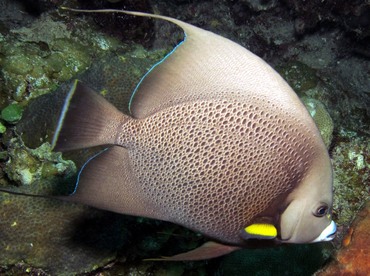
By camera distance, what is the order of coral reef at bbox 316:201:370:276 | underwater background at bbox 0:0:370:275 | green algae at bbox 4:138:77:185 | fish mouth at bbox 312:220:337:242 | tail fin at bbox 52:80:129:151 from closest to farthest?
tail fin at bbox 52:80:129:151 → fish mouth at bbox 312:220:337:242 → coral reef at bbox 316:201:370:276 → underwater background at bbox 0:0:370:275 → green algae at bbox 4:138:77:185

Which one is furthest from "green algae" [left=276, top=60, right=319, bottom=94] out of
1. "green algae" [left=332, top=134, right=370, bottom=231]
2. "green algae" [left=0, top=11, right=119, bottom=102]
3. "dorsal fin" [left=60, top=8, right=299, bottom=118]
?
"dorsal fin" [left=60, top=8, right=299, bottom=118]

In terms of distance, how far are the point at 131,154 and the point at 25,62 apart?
2.14 meters

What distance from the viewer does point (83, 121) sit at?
1576mm

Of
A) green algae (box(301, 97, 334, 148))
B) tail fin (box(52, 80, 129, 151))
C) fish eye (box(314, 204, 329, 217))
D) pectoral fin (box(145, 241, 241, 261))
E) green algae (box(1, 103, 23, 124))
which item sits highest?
tail fin (box(52, 80, 129, 151))

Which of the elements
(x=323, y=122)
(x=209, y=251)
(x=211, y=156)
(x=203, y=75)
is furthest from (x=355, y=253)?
(x=323, y=122)

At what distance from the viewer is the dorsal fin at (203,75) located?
1.57 meters

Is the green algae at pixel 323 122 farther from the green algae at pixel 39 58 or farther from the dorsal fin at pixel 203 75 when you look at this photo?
the green algae at pixel 39 58

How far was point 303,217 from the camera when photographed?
1724 millimetres

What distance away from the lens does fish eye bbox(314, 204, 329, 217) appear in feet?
5.57

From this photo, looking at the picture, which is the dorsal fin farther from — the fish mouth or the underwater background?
the underwater background

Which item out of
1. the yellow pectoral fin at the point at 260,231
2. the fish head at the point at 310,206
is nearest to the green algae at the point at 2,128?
the yellow pectoral fin at the point at 260,231

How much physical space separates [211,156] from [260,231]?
460mm

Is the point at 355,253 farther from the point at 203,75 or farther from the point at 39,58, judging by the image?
the point at 39,58

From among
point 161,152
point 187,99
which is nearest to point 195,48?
point 187,99
